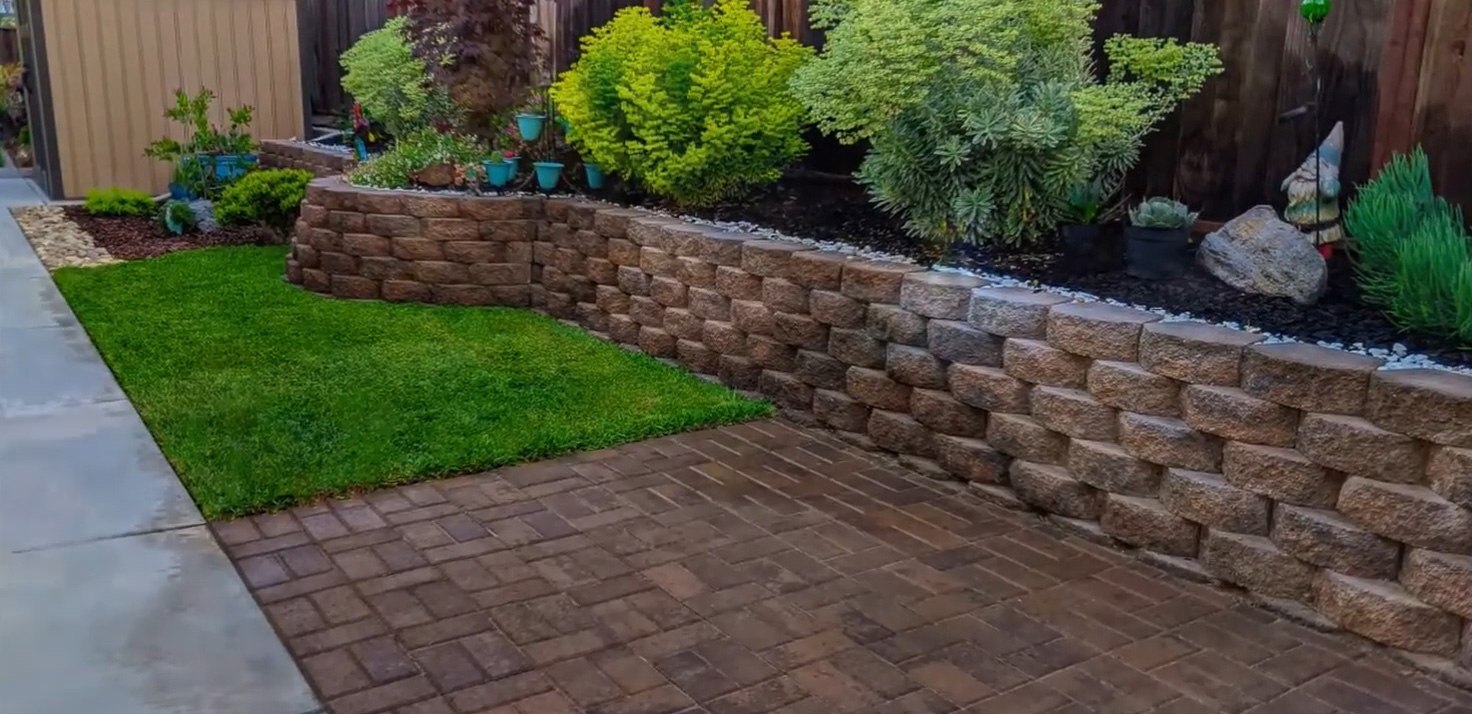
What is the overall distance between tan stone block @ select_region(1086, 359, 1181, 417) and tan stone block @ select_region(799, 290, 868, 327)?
106 cm

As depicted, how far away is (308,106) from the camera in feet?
34.7

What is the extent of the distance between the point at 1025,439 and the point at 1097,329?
46 cm

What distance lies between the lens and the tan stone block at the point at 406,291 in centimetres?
638

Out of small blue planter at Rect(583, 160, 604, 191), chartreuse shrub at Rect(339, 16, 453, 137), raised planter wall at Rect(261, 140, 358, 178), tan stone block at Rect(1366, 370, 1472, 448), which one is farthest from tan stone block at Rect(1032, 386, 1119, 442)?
raised planter wall at Rect(261, 140, 358, 178)

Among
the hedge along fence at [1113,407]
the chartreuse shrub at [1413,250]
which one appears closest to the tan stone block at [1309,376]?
the hedge along fence at [1113,407]

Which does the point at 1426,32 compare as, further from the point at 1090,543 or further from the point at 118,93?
the point at 118,93

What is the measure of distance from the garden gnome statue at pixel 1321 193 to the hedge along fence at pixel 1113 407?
2.72 feet

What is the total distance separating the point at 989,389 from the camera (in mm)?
3910

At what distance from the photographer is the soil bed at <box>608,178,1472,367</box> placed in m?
3.36

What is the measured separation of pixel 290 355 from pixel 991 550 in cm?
331

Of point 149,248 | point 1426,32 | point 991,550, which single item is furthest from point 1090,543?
point 149,248

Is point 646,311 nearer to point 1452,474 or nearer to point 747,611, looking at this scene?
point 747,611

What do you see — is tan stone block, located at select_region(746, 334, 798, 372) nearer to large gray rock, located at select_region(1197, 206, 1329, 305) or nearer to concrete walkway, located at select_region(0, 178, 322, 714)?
large gray rock, located at select_region(1197, 206, 1329, 305)

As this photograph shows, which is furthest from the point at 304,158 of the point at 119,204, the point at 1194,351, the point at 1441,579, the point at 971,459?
the point at 1441,579
